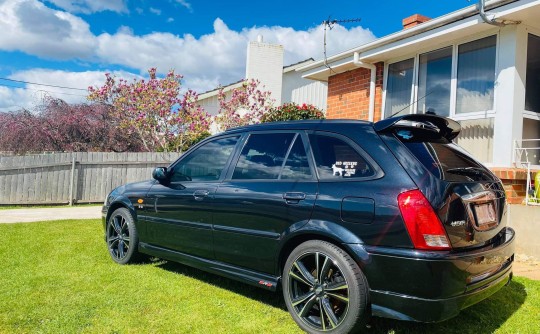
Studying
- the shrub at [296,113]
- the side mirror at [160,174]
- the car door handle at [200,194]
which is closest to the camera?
the car door handle at [200,194]

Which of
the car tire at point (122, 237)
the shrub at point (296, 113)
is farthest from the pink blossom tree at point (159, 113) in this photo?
the car tire at point (122, 237)

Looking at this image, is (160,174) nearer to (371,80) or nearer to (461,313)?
(461,313)

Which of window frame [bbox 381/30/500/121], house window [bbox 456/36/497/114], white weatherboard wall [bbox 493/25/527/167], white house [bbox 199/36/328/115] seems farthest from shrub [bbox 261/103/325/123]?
white house [bbox 199/36/328/115]

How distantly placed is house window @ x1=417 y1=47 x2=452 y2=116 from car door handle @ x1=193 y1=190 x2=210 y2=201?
181 inches

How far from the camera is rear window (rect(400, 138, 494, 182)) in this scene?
293 centimetres

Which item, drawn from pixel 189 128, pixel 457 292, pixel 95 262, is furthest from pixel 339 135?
pixel 189 128

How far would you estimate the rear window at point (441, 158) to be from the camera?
2939 millimetres

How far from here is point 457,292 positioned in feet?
8.89

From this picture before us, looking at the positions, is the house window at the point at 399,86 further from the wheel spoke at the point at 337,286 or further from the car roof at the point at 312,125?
the wheel spoke at the point at 337,286

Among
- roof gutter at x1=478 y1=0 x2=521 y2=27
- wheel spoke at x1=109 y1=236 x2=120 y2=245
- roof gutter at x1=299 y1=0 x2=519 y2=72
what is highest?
roof gutter at x1=299 y1=0 x2=519 y2=72

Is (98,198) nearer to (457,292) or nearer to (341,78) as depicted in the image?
(341,78)

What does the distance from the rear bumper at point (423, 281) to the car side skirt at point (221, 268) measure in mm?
940

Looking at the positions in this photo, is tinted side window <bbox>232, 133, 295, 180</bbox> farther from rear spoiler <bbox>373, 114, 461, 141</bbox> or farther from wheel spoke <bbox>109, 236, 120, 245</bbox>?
wheel spoke <bbox>109, 236, 120, 245</bbox>

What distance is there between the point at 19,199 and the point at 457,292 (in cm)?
1173
